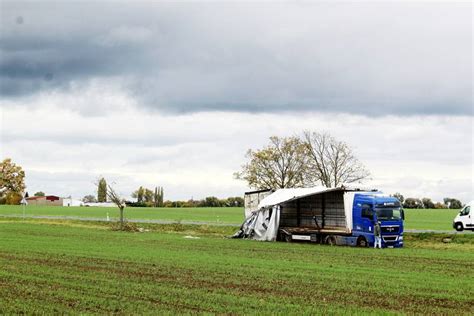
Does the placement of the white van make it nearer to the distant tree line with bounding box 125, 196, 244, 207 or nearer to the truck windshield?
the truck windshield

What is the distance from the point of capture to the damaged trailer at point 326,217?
42125 mm

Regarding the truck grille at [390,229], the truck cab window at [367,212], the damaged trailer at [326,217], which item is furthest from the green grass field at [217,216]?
the truck cab window at [367,212]

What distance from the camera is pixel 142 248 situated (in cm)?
3647

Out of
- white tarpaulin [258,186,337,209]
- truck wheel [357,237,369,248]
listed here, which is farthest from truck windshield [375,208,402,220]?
white tarpaulin [258,186,337,209]

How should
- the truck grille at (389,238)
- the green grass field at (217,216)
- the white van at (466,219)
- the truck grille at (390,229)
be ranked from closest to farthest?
the truck grille at (390,229) → the truck grille at (389,238) → the white van at (466,219) → the green grass field at (217,216)

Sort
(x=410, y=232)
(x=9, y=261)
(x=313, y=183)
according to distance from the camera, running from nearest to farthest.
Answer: (x=9, y=261), (x=410, y=232), (x=313, y=183)

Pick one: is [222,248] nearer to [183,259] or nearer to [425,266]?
[183,259]

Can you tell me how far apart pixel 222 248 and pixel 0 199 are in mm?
135725

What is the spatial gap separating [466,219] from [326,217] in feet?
45.1

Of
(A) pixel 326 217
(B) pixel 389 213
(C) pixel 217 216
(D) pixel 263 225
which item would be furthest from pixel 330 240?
(C) pixel 217 216

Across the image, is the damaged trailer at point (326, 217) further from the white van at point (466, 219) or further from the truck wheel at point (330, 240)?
the white van at point (466, 219)

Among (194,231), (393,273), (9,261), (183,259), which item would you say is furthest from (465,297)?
(194,231)

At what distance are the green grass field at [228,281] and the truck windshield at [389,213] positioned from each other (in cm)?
631

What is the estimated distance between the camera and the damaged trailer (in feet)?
138
